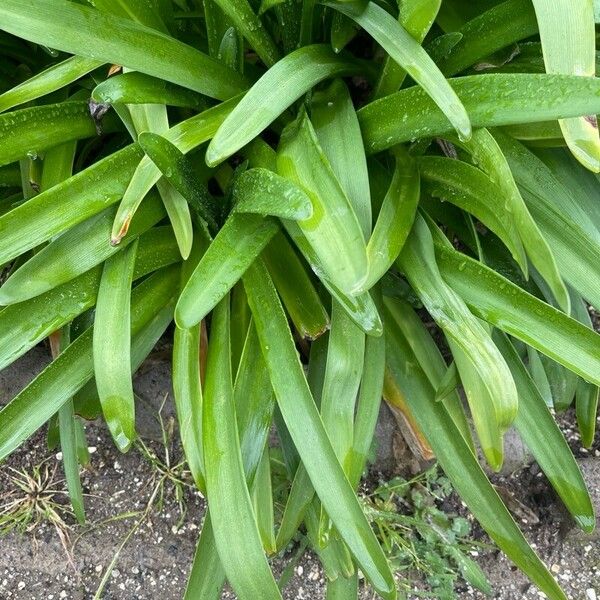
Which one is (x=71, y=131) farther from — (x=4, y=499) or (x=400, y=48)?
(x=4, y=499)

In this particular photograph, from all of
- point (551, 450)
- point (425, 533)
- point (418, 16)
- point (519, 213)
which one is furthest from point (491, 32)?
point (425, 533)

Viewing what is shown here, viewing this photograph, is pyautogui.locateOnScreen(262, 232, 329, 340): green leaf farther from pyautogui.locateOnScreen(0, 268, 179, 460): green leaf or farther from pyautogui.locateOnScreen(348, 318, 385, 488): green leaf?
pyautogui.locateOnScreen(0, 268, 179, 460): green leaf

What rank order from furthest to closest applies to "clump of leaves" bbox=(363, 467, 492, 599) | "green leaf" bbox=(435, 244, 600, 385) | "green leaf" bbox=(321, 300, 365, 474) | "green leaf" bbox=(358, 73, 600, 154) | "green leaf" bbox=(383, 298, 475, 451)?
"clump of leaves" bbox=(363, 467, 492, 599) < "green leaf" bbox=(383, 298, 475, 451) < "green leaf" bbox=(321, 300, 365, 474) < "green leaf" bbox=(435, 244, 600, 385) < "green leaf" bbox=(358, 73, 600, 154)

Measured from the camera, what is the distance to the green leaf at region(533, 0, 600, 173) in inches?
24.2

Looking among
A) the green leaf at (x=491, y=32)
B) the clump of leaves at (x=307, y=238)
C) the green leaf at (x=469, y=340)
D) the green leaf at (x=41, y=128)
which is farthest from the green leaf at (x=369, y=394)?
the green leaf at (x=41, y=128)

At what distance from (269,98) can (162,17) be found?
11.2 inches

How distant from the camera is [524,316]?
2.39 feet

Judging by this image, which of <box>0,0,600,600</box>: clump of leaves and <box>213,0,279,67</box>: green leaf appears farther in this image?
<box>213,0,279,67</box>: green leaf

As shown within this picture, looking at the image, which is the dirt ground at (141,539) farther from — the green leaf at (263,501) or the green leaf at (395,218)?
the green leaf at (395,218)

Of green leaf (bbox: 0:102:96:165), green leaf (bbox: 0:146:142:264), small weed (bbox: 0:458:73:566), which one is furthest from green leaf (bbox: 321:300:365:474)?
small weed (bbox: 0:458:73:566)

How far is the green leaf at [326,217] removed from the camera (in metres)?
0.63

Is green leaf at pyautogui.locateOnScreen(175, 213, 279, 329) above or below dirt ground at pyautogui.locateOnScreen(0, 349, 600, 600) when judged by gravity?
above

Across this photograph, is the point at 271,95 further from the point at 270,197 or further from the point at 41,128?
the point at 41,128

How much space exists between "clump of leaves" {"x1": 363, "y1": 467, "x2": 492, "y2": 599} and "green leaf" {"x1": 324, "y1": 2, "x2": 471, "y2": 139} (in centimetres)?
72
